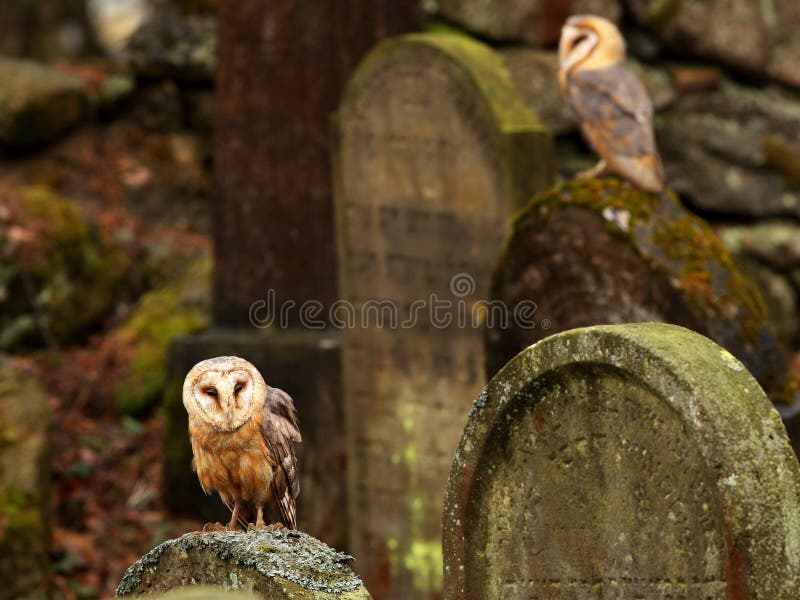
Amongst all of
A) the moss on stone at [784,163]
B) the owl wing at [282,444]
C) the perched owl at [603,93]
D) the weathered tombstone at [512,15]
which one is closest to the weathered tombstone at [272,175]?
the weathered tombstone at [512,15]

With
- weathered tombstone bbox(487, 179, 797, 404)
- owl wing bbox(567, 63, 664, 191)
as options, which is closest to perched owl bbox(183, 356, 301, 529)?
weathered tombstone bbox(487, 179, 797, 404)

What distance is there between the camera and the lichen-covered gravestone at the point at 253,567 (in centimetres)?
411

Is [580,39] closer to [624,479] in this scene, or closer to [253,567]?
[624,479]

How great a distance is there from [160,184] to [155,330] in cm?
222

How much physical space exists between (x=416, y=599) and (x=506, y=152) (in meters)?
2.54

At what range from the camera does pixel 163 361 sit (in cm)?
1043

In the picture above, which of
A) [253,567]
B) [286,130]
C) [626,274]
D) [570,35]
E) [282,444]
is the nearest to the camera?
[253,567]

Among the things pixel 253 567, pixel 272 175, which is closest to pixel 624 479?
pixel 253 567

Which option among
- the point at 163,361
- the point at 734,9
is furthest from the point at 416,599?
the point at 734,9

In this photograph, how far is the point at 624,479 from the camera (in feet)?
13.9

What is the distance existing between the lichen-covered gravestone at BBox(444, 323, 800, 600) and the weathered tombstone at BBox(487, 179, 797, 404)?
150 cm

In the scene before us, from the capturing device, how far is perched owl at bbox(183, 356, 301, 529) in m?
4.43

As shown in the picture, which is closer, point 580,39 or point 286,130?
point 580,39

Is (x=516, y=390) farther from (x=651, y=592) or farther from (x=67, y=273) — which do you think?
(x=67, y=273)
